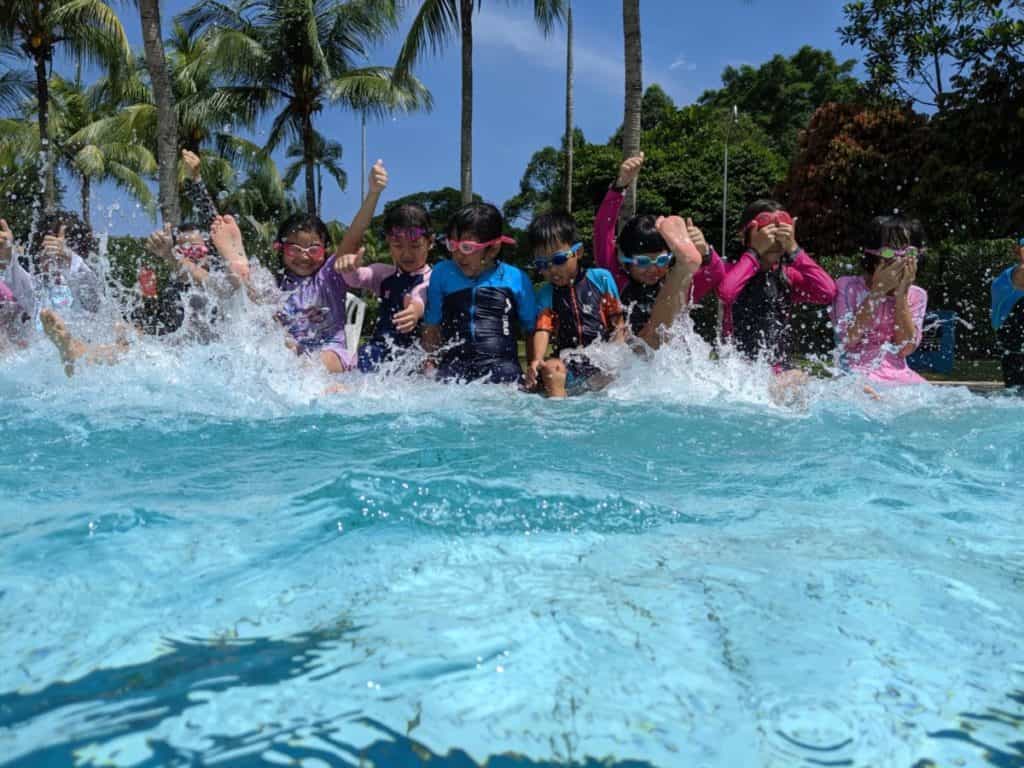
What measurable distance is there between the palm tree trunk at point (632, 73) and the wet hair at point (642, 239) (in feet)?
16.4

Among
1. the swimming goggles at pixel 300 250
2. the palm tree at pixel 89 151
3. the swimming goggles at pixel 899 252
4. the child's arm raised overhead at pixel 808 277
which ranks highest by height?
the palm tree at pixel 89 151

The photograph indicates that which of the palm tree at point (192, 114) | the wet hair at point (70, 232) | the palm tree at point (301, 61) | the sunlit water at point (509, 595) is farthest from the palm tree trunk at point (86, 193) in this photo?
the sunlit water at point (509, 595)

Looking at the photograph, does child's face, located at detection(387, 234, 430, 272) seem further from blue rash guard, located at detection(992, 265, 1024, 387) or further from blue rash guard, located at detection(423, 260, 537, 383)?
blue rash guard, located at detection(992, 265, 1024, 387)

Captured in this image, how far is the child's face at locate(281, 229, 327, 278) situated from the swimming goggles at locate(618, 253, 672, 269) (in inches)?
86.6

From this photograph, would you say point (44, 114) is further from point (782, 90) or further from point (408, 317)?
point (782, 90)

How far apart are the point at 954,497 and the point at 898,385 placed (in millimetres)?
2290

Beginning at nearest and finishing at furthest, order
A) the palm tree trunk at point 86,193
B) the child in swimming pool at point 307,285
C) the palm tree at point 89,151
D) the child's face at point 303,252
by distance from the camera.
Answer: the child in swimming pool at point 307,285, the child's face at point 303,252, the palm tree at point 89,151, the palm tree trunk at point 86,193

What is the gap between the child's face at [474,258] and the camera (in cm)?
558

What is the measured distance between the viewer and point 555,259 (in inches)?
214

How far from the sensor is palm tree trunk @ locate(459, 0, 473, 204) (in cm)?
1497

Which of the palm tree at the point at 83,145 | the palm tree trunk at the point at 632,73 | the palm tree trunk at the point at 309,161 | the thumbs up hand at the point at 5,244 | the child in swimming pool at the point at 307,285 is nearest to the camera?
the child in swimming pool at the point at 307,285

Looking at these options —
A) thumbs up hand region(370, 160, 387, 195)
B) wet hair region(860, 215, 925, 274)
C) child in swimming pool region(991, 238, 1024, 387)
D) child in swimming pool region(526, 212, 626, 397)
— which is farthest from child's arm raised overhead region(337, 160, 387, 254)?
child in swimming pool region(991, 238, 1024, 387)

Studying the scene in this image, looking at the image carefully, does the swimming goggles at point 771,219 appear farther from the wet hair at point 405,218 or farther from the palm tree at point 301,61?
the palm tree at point 301,61

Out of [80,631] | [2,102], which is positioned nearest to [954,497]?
[80,631]
